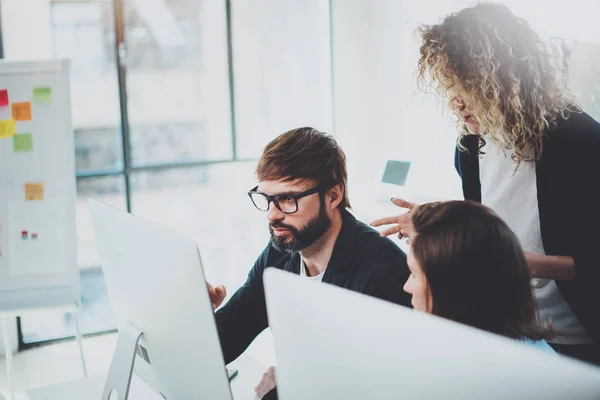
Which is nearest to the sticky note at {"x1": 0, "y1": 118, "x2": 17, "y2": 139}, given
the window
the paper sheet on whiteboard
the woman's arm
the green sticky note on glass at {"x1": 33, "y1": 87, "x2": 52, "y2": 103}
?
the green sticky note on glass at {"x1": 33, "y1": 87, "x2": 52, "y2": 103}

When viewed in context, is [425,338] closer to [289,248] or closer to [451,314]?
[451,314]

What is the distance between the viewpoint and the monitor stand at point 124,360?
130 centimetres

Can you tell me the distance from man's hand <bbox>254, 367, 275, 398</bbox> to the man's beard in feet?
1.23

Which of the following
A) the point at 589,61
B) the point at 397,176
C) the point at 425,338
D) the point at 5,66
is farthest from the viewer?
the point at 397,176

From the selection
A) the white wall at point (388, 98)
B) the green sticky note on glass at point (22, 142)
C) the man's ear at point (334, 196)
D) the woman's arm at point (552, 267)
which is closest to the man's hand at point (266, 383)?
the man's ear at point (334, 196)

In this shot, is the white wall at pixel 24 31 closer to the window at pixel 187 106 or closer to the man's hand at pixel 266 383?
the window at pixel 187 106

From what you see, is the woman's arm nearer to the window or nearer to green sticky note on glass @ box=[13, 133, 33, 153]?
green sticky note on glass @ box=[13, 133, 33, 153]

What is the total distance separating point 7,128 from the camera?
2865 millimetres

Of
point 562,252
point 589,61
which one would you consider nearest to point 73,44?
point 589,61

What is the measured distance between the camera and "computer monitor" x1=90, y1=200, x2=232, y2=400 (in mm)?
1014

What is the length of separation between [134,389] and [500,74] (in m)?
1.12

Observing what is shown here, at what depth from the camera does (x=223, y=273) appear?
4.69 metres

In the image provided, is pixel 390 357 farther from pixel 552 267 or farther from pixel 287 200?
pixel 287 200

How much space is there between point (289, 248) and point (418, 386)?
1138mm
